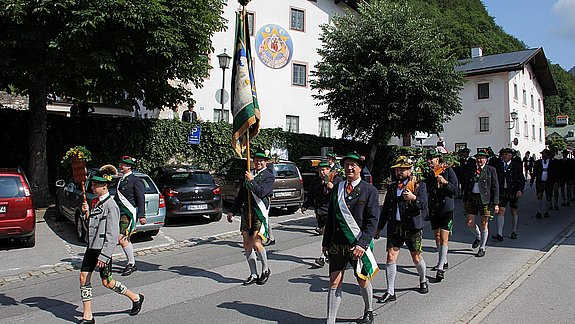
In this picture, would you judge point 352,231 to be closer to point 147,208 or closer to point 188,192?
point 147,208

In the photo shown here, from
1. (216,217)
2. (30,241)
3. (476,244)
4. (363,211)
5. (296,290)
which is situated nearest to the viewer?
(363,211)

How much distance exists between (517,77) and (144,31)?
123ft

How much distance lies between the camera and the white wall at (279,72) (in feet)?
87.1

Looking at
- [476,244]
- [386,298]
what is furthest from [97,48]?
[476,244]

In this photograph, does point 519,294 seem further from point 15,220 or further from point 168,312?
point 15,220

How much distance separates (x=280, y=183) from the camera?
14281mm

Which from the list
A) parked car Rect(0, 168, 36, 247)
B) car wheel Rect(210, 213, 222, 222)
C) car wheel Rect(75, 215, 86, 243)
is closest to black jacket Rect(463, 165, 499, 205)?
car wheel Rect(210, 213, 222, 222)

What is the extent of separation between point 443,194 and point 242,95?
3.65 metres

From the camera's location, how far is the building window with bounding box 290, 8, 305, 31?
97.8 feet

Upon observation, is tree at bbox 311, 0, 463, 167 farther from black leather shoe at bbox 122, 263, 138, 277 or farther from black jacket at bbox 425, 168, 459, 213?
black leather shoe at bbox 122, 263, 138, 277

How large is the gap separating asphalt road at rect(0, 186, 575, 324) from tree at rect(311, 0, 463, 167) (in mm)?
9719

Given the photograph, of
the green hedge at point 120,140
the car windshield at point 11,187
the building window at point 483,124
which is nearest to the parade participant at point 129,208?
the car windshield at point 11,187

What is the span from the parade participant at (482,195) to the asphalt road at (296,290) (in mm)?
496

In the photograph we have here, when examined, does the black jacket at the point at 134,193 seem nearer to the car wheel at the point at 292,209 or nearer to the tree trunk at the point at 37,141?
the tree trunk at the point at 37,141
